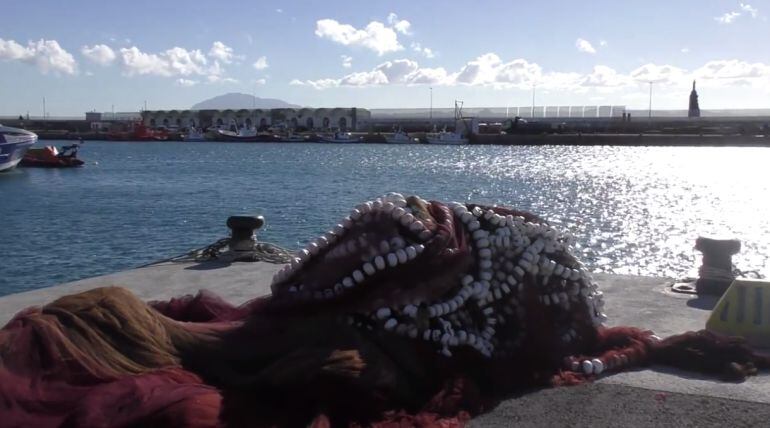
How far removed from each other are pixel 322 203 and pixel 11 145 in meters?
23.0

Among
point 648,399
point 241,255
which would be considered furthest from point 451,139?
point 648,399

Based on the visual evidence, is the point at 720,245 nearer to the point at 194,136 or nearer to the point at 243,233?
the point at 243,233

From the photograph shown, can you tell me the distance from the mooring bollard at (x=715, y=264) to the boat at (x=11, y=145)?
47353 mm

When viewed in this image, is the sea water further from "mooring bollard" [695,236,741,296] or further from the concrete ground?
the concrete ground

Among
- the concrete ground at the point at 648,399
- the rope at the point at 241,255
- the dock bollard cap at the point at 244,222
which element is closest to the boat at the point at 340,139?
the dock bollard cap at the point at 244,222

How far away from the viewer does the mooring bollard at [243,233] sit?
9.64m

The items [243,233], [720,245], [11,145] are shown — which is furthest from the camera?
[11,145]

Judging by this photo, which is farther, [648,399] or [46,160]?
[46,160]

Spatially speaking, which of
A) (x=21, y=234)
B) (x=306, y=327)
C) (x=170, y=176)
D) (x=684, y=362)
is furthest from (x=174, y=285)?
(x=170, y=176)

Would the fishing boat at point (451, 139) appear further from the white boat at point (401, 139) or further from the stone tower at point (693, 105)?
the stone tower at point (693, 105)

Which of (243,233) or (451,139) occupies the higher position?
(243,233)

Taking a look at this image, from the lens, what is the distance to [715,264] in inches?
309

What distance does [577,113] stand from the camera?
152 m

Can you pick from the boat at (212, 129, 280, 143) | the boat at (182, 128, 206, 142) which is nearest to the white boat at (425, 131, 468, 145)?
the boat at (212, 129, 280, 143)
